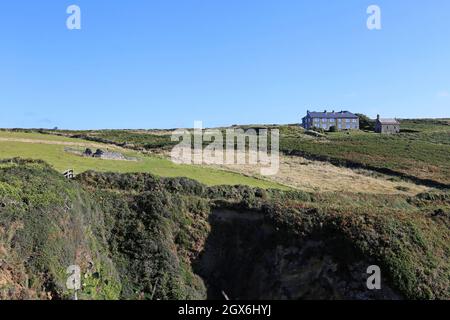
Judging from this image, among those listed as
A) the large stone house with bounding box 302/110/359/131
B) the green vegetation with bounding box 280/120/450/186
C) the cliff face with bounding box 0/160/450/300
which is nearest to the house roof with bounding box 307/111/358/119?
the large stone house with bounding box 302/110/359/131

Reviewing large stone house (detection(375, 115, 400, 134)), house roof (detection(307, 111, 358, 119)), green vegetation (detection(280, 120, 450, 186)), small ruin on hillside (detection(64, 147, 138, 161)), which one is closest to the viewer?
small ruin on hillside (detection(64, 147, 138, 161))

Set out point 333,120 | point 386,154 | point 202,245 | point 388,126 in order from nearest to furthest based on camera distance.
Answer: point 202,245
point 386,154
point 388,126
point 333,120

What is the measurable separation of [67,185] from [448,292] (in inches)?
732

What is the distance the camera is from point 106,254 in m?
24.3

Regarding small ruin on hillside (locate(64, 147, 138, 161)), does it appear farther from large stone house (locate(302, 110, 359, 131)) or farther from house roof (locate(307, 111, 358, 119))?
house roof (locate(307, 111, 358, 119))

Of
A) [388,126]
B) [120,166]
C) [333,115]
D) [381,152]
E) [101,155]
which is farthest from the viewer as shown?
[333,115]

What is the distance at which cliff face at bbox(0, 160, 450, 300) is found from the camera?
2067cm

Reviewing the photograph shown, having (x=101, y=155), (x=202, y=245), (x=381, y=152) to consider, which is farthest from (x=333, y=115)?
(x=202, y=245)

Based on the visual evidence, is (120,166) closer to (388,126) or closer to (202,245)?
(202,245)

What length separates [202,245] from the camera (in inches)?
1067

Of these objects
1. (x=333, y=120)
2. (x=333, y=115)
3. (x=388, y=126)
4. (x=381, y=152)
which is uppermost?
(x=333, y=115)

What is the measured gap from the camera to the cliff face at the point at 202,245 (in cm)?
2067
